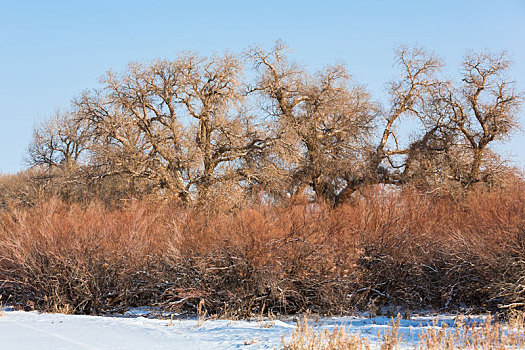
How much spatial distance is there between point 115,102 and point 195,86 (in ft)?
12.5

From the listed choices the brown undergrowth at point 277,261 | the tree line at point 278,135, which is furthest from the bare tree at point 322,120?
the brown undergrowth at point 277,261

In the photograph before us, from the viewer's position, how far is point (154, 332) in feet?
31.4

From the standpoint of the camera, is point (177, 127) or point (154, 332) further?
point (177, 127)

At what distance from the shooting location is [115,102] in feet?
87.2

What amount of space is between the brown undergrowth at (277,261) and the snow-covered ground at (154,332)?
3.49 feet

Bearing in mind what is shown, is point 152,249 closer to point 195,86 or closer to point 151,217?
point 151,217

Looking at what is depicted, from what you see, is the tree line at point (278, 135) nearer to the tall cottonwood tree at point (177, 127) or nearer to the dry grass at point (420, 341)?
the tall cottonwood tree at point (177, 127)

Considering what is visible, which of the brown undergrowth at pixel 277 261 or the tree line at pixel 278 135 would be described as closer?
the brown undergrowth at pixel 277 261

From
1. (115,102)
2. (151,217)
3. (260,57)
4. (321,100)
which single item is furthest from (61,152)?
(151,217)

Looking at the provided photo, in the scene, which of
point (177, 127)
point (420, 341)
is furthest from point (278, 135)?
point (420, 341)

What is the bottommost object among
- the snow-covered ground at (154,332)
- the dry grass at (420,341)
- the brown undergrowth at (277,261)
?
the snow-covered ground at (154,332)

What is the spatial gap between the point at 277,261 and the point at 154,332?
319 cm

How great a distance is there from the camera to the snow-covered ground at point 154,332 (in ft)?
27.8

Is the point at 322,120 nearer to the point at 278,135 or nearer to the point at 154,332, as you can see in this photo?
the point at 278,135
